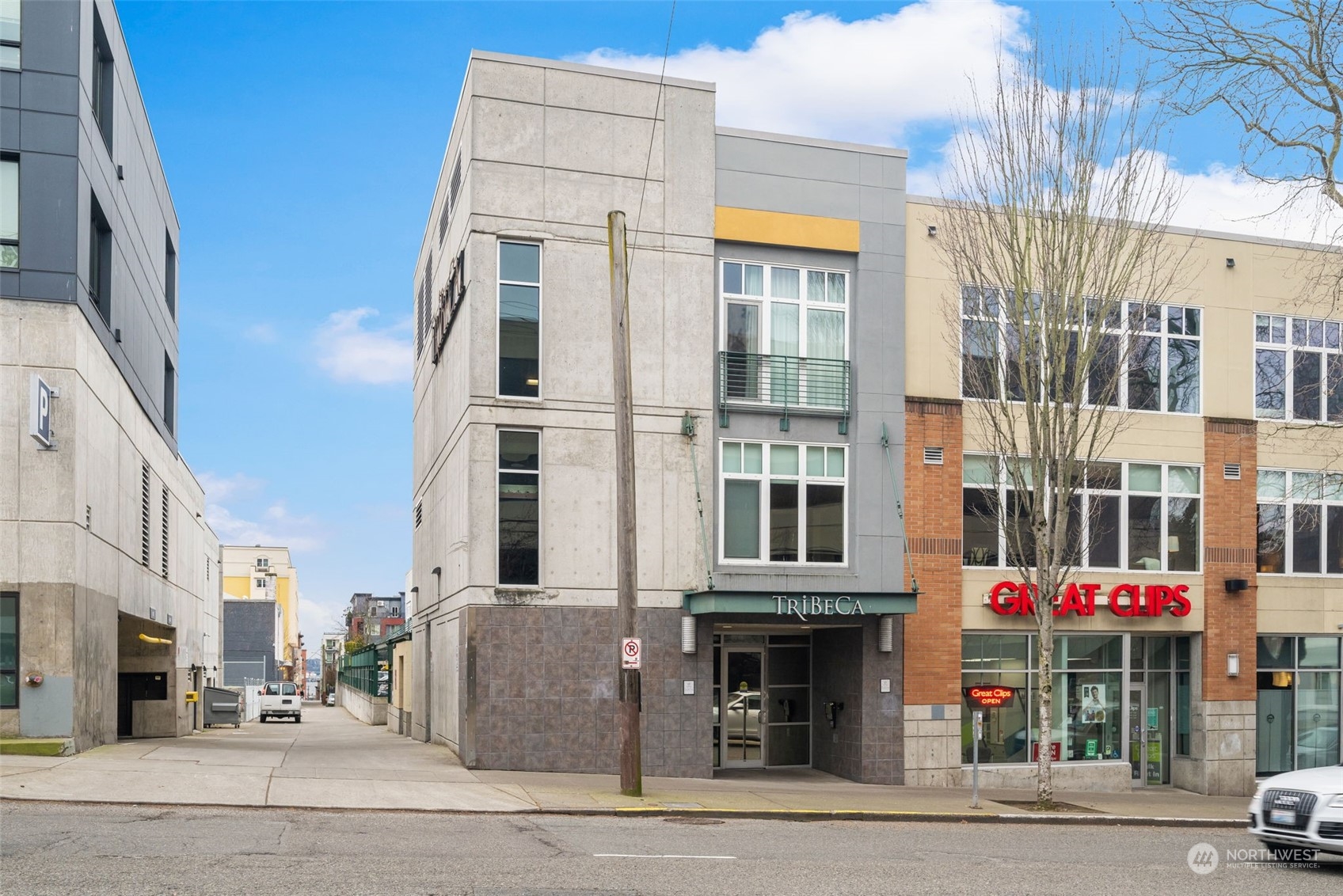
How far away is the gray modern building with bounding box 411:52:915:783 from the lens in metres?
21.3

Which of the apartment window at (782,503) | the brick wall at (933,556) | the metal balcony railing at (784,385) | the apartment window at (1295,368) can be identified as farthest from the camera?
the apartment window at (1295,368)

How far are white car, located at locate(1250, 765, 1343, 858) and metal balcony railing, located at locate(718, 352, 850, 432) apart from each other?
1072 centimetres

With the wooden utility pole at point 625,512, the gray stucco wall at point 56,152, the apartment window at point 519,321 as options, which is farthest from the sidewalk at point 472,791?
the gray stucco wall at point 56,152

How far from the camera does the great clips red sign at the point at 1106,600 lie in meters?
23.7

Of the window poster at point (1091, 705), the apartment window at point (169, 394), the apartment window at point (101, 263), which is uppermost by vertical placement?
the apartment window at point (101, 263)

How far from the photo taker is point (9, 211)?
20297 millimetres

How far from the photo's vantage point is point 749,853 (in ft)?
42.6

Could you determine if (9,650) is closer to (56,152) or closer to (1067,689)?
(56,152)

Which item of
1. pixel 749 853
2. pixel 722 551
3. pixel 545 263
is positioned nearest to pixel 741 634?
pixel 722 551

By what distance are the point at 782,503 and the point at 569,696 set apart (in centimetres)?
523

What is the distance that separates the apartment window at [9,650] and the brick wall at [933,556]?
14.9 metres

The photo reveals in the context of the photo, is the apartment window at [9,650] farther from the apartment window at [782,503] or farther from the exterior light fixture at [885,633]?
the exterior light fixture at [885,633]

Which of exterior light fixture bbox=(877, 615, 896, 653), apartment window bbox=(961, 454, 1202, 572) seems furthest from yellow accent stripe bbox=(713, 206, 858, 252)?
exterior light fixture bbox=(877, 615, 896, 653)

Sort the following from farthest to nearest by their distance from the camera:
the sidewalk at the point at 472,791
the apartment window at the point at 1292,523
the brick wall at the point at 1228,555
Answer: the apartment window at the point at 1292,523 < the brick wall at the point at 1228,555 < the sidewalk at the point at 472,791
